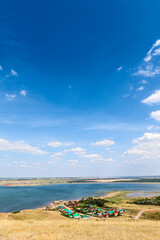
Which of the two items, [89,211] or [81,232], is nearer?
[81,232]

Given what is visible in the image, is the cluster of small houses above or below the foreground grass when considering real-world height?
below

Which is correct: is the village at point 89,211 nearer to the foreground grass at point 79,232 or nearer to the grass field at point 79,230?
the grass field at point 79,230

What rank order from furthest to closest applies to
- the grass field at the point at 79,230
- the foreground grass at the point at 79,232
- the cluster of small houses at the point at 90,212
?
the cluster of small houses at the point at 90,212 → the grass field at the point at 79,230 → the foreground grass at the point at 79,232

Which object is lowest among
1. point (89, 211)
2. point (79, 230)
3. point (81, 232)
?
point (89, 211)

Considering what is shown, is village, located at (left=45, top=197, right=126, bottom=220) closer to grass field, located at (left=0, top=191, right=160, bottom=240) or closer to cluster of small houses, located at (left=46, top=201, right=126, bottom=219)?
cluster of small houses, located at (left=46, top=201, right=126, bottom=219)

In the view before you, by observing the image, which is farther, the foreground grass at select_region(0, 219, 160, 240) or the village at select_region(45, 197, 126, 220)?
the village at select_region(45, 197, 126, 220)

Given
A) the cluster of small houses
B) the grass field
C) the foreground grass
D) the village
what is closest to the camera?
the foreground grass

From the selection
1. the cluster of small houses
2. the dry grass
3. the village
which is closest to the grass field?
the dry grass

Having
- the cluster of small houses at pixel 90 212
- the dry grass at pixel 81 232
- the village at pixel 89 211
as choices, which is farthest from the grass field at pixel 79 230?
the village at pixel 89 211

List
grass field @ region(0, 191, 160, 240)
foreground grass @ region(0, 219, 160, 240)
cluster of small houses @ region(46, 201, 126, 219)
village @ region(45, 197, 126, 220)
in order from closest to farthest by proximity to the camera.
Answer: foreground grass @ region(0, 219, 160, 240) < grass field @ region(0, 191, 160, 240) < cluster of small houses @ region(46, 201, 126, 219) < village @ region(45, 197, 126, 220)

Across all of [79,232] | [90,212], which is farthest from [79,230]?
[90,212]

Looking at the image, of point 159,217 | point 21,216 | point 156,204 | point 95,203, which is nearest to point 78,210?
point 95,203

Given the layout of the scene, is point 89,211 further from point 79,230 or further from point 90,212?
point 79,230

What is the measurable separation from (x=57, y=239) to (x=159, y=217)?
38.4m
